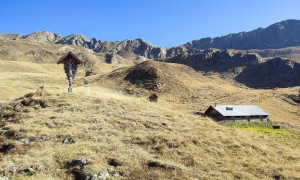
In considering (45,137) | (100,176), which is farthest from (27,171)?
(45,137)

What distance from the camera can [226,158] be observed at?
23438 mm

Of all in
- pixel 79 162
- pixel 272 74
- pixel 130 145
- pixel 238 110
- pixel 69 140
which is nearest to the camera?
pixel 79 162

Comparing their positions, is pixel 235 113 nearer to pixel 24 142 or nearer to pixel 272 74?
pixel 24 142

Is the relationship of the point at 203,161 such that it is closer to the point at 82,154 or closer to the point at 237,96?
the point at 82,154

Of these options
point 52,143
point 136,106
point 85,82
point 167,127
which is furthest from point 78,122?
point 85,82

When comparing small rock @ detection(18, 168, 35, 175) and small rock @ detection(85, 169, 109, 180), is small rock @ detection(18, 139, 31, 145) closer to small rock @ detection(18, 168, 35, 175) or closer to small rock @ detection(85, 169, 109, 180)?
small rock @ detection(18, 168, 35, 175)

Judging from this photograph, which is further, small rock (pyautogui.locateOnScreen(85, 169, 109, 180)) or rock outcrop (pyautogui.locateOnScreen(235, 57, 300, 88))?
rock outcrop (pyautogui.locateOnScreen(235, 57, 300, 88))

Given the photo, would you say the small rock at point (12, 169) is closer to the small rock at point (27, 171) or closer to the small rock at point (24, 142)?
the small rock at point (27, 171)

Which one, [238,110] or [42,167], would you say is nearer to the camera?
[42,167]

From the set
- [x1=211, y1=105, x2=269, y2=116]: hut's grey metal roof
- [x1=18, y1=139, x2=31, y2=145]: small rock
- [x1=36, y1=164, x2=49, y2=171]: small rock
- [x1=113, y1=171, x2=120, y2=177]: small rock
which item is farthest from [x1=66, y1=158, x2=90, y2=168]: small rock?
[x1=211, y1=105, x2=269, y2=116]: hut's grey metal roof

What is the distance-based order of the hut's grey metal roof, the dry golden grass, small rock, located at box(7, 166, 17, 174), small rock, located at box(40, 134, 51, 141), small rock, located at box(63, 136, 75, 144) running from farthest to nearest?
1. the hut's grey metal roof
2. small rock, located at box(40, 134, 51, 141)
3. small rock, located at box(63, 136, 75, 144)
4. the dry golden grass
5. small rock, located at box(7, 166, 17, 174)

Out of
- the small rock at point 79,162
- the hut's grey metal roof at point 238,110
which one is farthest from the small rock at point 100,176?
the hut's grey metal roof at point 238,110

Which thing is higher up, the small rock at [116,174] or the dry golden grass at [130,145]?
the dry golden grass at [130,145]

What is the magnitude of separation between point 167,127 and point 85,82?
81804 mm
